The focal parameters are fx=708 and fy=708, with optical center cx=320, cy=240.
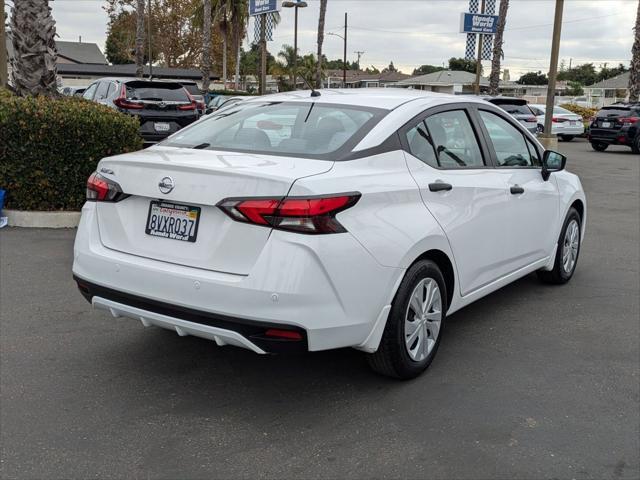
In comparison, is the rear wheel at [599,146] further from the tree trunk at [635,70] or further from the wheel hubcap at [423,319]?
the wheel hubcap at [423,319]

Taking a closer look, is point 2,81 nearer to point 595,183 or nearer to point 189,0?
point 595,183

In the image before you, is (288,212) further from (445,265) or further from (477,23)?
(477,23)

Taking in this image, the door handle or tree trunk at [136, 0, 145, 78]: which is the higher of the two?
tree trunk at [136, 0, 145, 78]

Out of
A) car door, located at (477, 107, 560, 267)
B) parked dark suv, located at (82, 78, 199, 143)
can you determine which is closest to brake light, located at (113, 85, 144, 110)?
parked dark suv, located at (82, 78, 199, 143)

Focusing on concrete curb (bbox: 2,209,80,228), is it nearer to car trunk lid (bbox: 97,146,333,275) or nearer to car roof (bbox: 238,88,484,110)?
car roof (bbox: 238,88,484,110)

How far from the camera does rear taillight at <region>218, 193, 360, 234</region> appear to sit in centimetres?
338

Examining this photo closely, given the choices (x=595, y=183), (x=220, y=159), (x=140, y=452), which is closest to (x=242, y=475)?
(x=140, y=452)

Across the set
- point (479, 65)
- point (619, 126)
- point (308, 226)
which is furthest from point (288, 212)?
point (479, 65)

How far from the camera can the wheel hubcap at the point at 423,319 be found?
160 inches

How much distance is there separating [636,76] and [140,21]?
23.1m

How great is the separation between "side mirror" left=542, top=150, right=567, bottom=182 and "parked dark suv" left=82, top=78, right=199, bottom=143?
957cm

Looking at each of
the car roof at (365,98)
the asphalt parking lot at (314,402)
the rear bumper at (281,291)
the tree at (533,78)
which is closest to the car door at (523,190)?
the car roof at (365,98)

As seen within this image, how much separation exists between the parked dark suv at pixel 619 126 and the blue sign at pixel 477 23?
647cm

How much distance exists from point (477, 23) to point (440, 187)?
25414mm
